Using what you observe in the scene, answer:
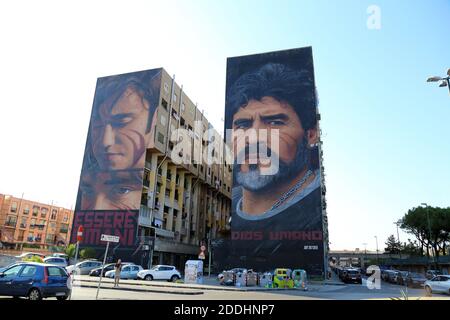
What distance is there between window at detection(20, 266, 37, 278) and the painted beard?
36.1 m

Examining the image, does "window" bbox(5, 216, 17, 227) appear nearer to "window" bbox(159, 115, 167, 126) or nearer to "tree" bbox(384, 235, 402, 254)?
"window" bbox(159, 115, 167, 126)

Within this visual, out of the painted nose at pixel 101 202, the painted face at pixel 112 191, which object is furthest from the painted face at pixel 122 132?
the painted nose at pixel 101 202

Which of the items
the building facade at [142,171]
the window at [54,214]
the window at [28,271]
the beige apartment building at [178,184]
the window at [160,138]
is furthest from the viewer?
the window at [54,214]

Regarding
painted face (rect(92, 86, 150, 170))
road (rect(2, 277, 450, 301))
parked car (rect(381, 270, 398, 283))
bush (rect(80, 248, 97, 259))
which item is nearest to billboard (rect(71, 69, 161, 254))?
painted face (rect(92, 86, 150, 170))

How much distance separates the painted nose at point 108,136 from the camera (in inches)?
2083

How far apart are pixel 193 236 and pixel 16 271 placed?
52351mm

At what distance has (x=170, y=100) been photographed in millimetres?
56062

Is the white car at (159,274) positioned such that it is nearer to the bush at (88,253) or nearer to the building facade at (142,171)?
the building facade at (142,171)

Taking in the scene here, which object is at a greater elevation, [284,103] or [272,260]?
A: [284,103]

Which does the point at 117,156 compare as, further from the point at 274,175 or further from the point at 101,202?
the point at 274,175

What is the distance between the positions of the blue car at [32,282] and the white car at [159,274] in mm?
18019

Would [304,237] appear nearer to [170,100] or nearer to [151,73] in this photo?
[170,100]

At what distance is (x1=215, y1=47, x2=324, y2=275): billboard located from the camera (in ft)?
145
